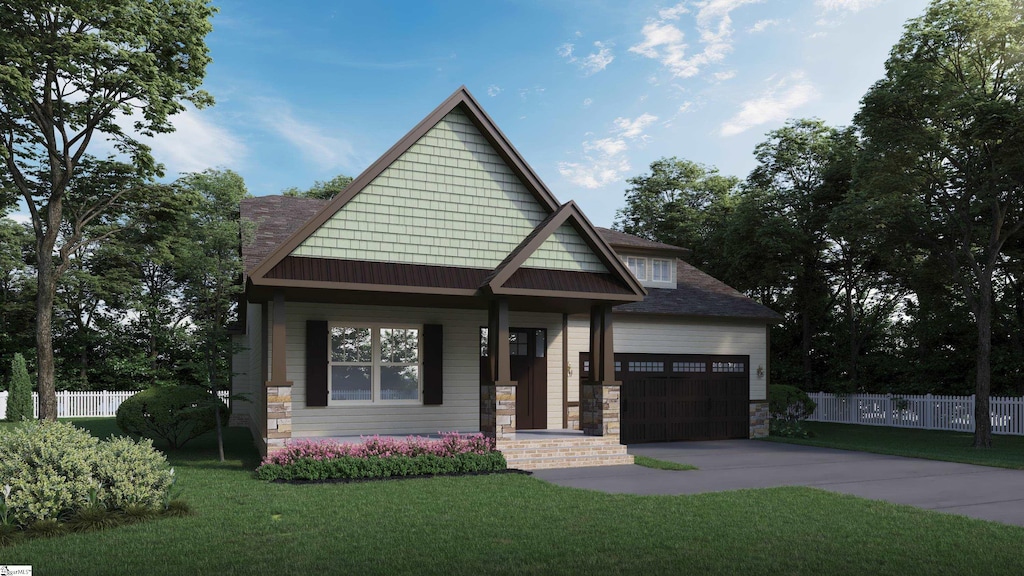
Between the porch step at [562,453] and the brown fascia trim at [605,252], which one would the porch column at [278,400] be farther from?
the brown fascia trim at [605,252]

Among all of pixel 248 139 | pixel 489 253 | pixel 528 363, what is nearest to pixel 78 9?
pixel 248 139

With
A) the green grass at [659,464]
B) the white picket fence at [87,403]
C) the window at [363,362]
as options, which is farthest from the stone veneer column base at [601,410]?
the white picket fence at [87,403]

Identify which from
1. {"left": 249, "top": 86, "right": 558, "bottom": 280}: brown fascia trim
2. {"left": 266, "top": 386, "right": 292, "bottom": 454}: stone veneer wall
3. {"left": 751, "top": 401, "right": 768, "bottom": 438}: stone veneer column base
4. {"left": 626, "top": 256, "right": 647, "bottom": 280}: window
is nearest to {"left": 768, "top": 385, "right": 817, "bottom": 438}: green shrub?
{"left": 751, "top": 401, "right": 768, "bottom": 438}: stone veneer column base

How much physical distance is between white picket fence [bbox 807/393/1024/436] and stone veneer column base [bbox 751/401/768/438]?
25.1 ft

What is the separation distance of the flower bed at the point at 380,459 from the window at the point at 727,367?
340 inches

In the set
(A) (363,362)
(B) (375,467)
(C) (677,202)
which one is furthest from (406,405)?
(C) (677,202)

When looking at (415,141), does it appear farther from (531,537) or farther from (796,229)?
(796,229)

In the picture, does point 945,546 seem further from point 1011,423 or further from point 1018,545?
point 1011,423

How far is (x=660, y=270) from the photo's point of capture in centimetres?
2147

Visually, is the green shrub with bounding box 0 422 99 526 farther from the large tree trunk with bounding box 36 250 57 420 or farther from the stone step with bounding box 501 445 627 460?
the large tree trunk with bounding box 36 250 57 420

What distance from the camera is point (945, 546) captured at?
Answer: 7.33 meters

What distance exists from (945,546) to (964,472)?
7.06 meters

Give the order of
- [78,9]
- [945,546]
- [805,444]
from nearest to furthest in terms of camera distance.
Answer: [945,546] → [805,444] → [78,9]

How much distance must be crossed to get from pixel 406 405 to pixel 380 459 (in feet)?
10.3
